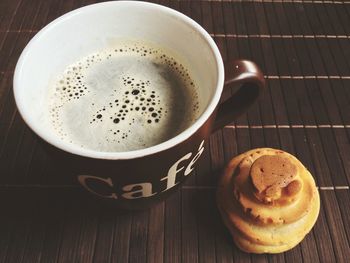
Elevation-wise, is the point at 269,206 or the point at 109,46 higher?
the point at 109,46

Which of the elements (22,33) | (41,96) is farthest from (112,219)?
(22,33)

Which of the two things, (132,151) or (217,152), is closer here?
(132,151)

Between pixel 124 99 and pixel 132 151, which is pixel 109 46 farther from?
pixel 132 151

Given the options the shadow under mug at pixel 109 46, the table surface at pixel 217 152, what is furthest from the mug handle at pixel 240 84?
the table surface at pixel 217 152

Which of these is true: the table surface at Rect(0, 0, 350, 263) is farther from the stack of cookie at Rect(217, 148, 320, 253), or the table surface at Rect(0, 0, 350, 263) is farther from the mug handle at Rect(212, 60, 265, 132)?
the mug handle at Rect(212, 60, 265, 132)

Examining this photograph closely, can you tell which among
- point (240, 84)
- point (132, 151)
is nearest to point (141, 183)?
point (132, 151)

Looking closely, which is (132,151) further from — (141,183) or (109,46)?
(109,46)

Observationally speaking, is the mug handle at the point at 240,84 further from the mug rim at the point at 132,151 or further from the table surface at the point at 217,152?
the table surface at the point at 217,152

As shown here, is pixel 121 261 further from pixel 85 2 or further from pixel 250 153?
pixel 85 2
